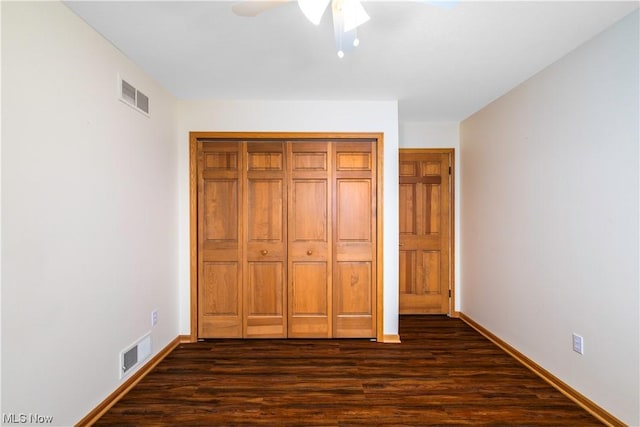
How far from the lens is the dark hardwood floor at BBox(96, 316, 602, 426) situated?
1.88 meters

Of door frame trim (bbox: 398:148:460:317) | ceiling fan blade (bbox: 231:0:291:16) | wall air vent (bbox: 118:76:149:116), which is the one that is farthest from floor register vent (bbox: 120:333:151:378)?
door frame trim (bbox: 398:148:460:317)

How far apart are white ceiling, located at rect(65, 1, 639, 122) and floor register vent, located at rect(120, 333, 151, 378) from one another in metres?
2.17

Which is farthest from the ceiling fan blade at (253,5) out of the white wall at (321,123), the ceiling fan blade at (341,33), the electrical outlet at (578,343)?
the electrical outlet at (578,343)

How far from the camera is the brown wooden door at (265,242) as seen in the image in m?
3.08

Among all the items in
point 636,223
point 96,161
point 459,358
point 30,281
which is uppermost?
point 96,161

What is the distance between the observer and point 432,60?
2.20m

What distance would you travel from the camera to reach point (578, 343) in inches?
80.0

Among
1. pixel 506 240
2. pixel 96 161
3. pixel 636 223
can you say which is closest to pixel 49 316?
pixel 96 161

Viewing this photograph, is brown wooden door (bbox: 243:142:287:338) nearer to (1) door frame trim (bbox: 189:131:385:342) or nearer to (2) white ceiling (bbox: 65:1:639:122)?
(1) door frame trim (bbox: 189:131:385:342)

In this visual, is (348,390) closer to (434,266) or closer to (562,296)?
(562,296)

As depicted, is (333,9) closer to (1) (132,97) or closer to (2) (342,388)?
(1) (132,97)

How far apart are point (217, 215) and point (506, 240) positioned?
2858 mm

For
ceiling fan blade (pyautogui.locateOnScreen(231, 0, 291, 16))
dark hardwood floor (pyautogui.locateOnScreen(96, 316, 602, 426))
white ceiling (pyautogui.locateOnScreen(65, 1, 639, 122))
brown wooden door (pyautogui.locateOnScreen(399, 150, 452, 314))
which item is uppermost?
white ceiling (pyautogui.locateOnScreen(65, 1, 639, 122))

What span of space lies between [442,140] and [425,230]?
1.16 meters
